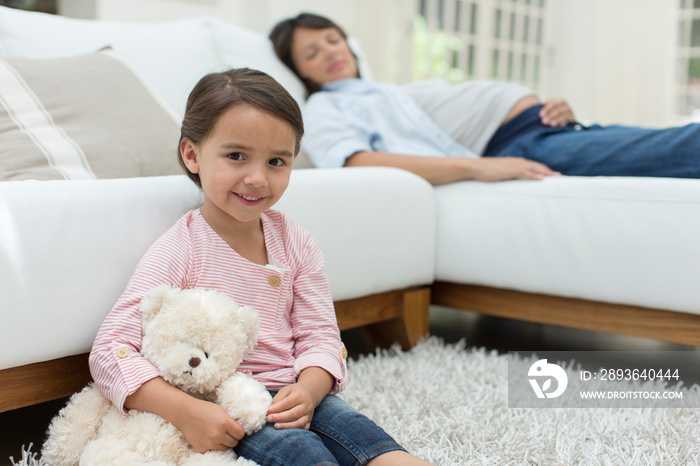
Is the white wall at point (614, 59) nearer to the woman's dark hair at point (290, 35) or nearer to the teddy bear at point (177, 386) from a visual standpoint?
the woman's dark hair at point (290, 35)

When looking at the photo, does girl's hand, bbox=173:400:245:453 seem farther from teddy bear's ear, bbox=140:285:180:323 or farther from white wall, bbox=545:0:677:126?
white wall, bbox=545:0:677:126

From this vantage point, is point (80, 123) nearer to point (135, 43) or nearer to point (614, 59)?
point (135, 43)

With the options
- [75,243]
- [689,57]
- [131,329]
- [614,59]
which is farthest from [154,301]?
[689,57]

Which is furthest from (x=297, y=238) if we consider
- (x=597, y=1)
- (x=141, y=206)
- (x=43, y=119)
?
(x=597, y=1)

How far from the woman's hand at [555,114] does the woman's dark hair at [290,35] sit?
66 centimetres

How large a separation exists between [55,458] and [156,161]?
55cm

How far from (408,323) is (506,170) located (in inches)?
16.6

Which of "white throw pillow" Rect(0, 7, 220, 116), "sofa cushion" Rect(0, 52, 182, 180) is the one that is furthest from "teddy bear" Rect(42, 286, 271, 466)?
"white throw pillow" Rect(0, 7, 220, 116)

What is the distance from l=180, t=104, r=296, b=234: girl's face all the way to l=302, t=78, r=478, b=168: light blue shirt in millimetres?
726

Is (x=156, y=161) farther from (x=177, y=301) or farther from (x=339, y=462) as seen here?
(x=339, y=462)

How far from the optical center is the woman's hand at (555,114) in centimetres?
172

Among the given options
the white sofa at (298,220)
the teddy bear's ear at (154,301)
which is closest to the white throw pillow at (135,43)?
the white sofa at (298,220)

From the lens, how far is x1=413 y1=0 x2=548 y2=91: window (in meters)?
3.86

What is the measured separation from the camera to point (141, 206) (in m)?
0.95
